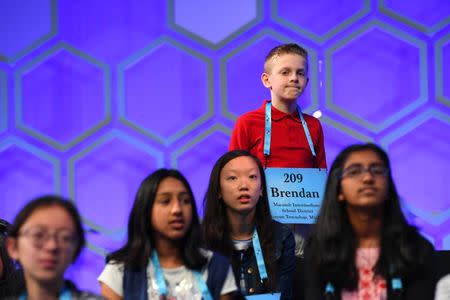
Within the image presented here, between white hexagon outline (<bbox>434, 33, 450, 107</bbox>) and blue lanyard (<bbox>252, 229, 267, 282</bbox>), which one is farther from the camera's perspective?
white hexagon outline (<bbox>434, 33, 450, 107</bbox>)

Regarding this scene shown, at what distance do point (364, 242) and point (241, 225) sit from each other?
621mm

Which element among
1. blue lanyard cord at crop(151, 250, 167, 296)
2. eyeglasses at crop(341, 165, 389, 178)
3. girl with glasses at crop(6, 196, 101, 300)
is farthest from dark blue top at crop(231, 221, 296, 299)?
girl with glasses at crop(6, 196, 101, 300)

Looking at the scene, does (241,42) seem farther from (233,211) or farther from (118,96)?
(233,211)

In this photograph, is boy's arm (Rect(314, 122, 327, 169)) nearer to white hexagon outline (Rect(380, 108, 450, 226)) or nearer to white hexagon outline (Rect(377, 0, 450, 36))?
white hexagon outline (Rect(380, 108, 450, 226))

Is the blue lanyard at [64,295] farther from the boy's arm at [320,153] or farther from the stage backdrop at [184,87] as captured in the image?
the stage backdrop at [184,87]

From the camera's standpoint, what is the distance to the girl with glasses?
89.1 inches

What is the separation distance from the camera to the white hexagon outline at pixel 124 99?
429cm

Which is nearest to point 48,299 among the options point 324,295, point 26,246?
point 26,246

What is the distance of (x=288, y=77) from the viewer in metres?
3.41

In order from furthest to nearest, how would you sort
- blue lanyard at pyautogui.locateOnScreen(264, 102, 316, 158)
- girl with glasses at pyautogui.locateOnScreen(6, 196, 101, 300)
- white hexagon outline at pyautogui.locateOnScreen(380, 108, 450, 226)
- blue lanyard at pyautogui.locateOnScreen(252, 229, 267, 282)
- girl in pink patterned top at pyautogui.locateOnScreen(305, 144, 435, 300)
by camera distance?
white hexagon outline at pyautogui.locateOnScreen(380, 108, 450, 226) < blue lanyard at pyautogui.locateOnScreen(264, 102, 316, 158) < blue lanyard at pyautogui.locateOnScreen(252, 229, 267, 282) < girl in pink patterned top at pyautogui.locateOnScreen(305, 144, 435, 300) < girl with glasses at pyautogui.locateOnScreen(6, 196, 101, 300)

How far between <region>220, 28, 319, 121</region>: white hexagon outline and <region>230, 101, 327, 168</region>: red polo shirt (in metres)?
0.81

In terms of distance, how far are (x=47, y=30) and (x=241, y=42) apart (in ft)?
3.43

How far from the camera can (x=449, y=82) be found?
14.0 feet

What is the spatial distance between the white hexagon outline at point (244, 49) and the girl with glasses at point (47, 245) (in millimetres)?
1998
